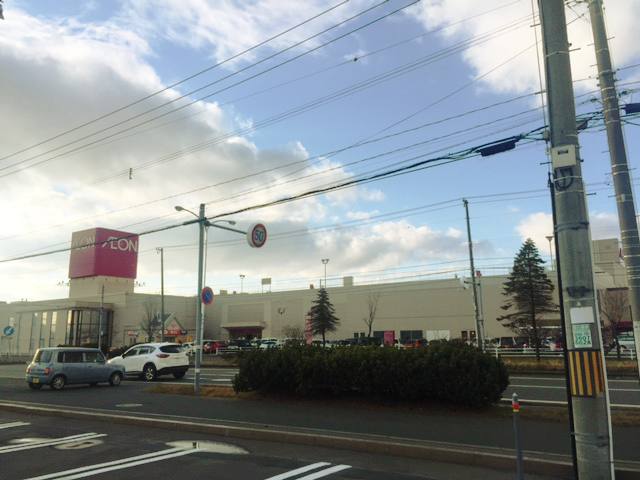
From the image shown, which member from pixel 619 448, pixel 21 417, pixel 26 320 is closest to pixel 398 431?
pixel 619 448

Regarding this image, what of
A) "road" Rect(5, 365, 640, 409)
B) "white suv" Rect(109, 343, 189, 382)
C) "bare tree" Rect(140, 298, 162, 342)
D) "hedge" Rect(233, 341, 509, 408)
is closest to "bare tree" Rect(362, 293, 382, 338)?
"bare tree" Rect(140, 298, 162, 342)

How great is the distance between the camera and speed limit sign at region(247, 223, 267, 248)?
19.7 metres

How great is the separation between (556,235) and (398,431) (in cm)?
498

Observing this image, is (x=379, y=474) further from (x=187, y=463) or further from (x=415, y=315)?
(x=415, y=315)

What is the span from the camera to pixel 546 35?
7.78 metres

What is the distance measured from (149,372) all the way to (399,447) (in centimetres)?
1861

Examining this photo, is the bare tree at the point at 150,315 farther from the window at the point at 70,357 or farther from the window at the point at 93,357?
the window at the point at 70,357

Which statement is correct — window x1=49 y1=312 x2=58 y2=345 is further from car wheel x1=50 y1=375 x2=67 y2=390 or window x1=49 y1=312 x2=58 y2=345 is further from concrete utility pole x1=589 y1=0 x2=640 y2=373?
concrete utility pole x1=589 y1=0 x2=640 y2=373

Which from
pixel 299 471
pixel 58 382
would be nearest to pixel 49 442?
pixel 299 471

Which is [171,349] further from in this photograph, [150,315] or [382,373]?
[150,315]

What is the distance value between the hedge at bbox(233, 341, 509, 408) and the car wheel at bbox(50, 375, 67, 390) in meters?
9.72

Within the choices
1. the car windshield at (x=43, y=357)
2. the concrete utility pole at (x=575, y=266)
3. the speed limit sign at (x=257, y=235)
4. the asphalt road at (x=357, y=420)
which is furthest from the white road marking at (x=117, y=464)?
the car windshield at (x=43, y=357)

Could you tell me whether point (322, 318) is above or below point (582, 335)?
above

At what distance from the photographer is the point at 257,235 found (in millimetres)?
20078
